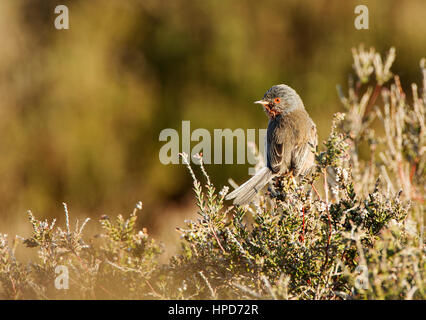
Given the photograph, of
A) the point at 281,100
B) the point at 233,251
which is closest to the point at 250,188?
the point at 233,251

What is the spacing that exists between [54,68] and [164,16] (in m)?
2.06

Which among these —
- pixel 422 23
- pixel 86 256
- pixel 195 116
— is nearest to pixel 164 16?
pixel 195 116

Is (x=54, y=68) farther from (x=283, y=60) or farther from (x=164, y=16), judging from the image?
(x=283, y=60)

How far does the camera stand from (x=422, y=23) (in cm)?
727

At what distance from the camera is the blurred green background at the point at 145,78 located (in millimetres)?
6680

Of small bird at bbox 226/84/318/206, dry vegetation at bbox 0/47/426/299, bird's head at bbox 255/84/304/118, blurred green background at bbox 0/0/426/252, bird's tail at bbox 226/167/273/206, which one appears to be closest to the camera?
dry vegetation at bbox 0/47/426/299

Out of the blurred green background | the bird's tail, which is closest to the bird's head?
the bird's tail

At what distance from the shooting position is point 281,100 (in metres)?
3.46

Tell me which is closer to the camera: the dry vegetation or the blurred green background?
the dry vegetation

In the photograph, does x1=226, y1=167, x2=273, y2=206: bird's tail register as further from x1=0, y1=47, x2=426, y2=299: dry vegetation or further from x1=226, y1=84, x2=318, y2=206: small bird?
x1=0, y1=47, x2=426, y2=299: dry vegetation

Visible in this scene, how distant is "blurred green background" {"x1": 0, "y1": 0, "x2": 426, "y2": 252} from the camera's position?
21.9ft

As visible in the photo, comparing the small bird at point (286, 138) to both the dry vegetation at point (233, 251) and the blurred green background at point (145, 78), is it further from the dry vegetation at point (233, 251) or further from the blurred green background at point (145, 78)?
the blurred green background at point (145, 78)

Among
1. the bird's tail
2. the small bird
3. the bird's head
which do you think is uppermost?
the bird's head
